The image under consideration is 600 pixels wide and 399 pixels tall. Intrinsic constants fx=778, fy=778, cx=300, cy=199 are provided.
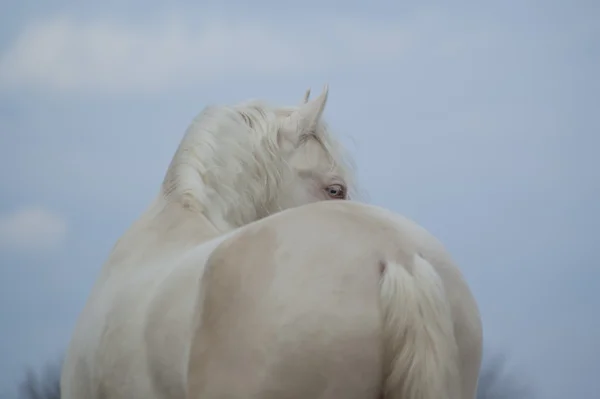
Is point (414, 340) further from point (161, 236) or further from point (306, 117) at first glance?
point (306, 117)

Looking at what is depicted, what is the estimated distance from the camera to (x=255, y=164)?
159 centimetres

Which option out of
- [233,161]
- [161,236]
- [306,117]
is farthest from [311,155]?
[161,236]

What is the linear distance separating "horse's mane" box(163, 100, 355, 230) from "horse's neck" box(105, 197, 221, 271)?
38 mm

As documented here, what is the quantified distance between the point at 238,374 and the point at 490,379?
82.1 inches

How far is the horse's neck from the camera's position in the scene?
1.34 meters

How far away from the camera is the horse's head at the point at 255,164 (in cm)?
151

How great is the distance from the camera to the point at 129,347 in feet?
3.78

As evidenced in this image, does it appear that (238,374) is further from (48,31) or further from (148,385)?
(48,31)

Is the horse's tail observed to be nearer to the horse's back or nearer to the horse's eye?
the horse's back

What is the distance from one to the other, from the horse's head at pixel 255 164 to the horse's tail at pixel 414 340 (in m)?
0.63

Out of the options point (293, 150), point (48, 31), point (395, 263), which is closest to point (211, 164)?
point (293, 150)

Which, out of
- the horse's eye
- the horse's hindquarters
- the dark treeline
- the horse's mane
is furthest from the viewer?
the dark treeline

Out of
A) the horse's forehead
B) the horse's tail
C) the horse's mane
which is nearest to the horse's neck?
the horse's mane

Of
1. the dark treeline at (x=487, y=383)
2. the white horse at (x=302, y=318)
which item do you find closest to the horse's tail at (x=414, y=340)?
the white horse at (x=302, y=318)
